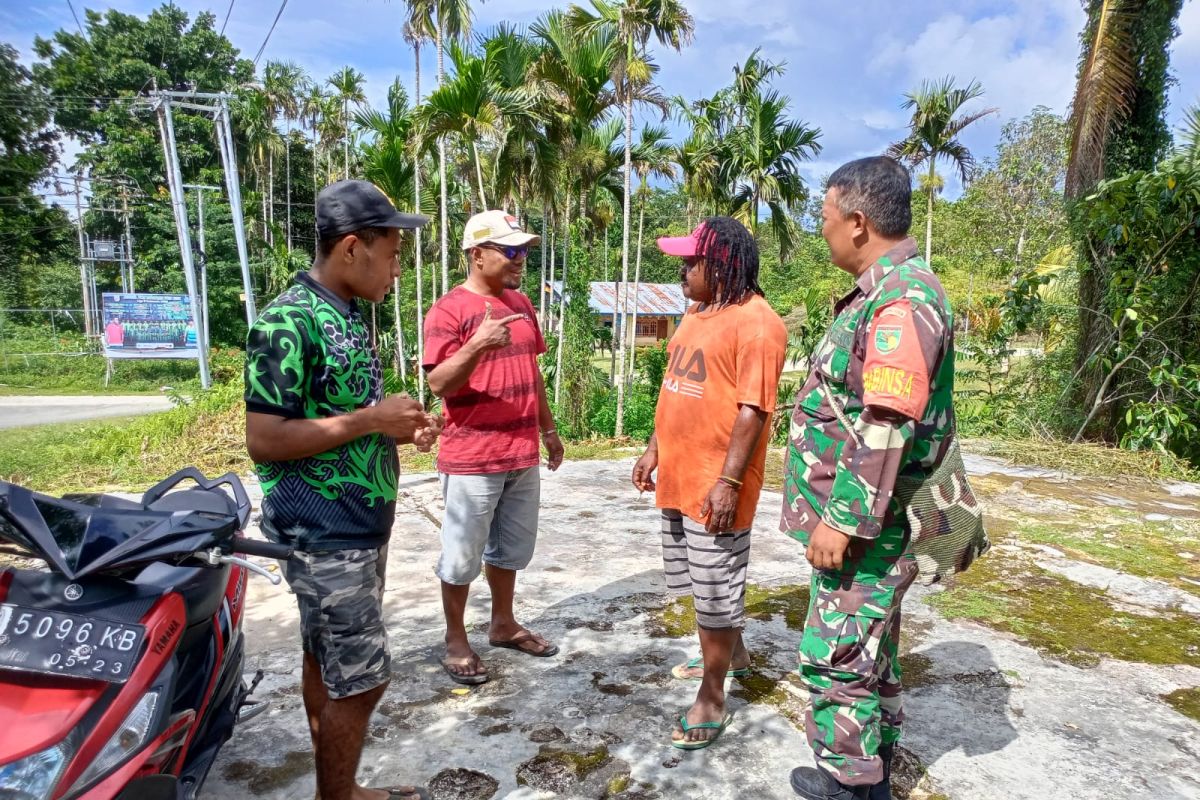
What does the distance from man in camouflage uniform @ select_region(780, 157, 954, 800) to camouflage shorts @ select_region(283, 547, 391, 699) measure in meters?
1.19

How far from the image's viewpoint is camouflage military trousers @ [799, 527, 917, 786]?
1.94 meters

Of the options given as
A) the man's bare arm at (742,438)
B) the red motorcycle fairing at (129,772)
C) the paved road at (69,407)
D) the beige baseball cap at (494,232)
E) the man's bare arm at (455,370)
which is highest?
the beige baseball cap at (494,232)

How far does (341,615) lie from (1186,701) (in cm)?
321

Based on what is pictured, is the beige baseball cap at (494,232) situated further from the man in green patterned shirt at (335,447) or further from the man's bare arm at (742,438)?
the man's bare arm at (742,438)

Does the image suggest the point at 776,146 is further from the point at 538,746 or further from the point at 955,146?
the point at 538,746

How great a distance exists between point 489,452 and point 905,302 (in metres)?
1.66

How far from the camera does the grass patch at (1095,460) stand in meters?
7.05

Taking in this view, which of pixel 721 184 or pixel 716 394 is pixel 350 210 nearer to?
pixel 716 394

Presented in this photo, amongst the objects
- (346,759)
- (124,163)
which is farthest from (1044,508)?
(124,163)

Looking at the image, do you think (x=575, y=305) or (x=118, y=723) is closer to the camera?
(x=118, y=723)

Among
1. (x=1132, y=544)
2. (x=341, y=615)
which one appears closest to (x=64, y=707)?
(x=341, y=615)

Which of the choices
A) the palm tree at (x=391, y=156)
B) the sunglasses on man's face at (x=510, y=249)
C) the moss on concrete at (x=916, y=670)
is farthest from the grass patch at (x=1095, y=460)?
the palm tree at (x=391, y=156)

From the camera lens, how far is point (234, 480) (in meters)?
2.25

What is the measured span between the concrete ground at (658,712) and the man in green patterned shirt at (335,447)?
1.89ft
